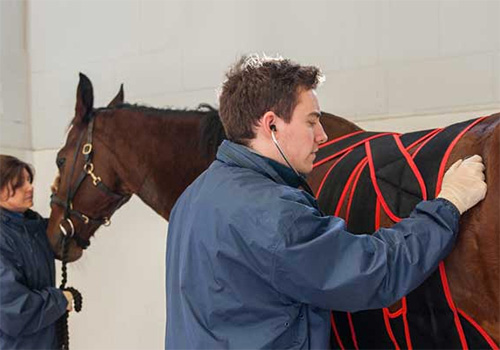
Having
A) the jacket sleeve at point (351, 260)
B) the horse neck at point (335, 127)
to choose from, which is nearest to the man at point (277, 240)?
the jacket sleeve at point (351, 260)

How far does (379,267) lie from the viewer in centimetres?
92

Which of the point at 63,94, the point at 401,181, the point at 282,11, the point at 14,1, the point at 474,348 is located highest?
the point at 14,1

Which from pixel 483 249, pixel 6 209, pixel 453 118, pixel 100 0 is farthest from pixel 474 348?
pixel 100 0

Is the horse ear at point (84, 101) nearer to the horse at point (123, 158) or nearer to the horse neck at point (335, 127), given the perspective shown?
the horse at point (123, 158)

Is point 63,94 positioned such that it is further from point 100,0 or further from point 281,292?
point 281,292

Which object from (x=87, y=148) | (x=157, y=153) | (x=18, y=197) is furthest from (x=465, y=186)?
(x=18, y=197)

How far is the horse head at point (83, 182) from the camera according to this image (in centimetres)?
199

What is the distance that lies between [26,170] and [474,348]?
5.78ft

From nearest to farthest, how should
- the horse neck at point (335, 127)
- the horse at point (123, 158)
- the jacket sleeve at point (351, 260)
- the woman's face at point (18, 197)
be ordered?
1. the jacket sleeve at point (351, 260)
2. the horse neck at point (335, 127)
3. the horse at point (123, 158)
4. the woman's face at point (18, 197)

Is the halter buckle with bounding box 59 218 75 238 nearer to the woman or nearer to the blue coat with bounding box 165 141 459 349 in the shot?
the woman

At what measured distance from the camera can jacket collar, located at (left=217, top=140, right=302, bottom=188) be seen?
3.44ft

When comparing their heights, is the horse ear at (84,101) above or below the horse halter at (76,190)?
above

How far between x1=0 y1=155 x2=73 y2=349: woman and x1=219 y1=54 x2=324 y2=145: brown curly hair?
1.23m

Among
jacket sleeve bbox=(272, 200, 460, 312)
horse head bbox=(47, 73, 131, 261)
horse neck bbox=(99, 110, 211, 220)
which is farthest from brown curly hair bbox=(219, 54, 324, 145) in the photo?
horse head bbox=(47, 73, 131, 261)
